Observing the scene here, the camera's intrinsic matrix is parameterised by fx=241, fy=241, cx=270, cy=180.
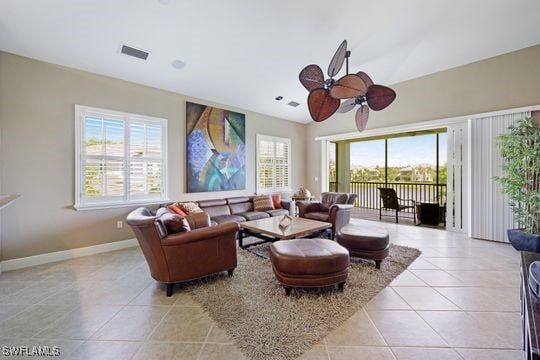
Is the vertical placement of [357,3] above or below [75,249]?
above

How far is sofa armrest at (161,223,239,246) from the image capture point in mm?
2518

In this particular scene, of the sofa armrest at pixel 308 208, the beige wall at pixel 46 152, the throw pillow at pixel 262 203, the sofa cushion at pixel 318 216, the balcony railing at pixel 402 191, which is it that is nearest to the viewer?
the beige wall at pixel 46 152

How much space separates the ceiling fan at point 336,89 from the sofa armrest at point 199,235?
1.86 m

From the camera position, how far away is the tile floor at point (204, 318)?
1.77 meters

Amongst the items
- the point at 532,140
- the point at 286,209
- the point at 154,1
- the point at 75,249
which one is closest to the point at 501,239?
the point at 532,140

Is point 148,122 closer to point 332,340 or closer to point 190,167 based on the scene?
point 190,167

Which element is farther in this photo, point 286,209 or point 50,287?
point 286,209

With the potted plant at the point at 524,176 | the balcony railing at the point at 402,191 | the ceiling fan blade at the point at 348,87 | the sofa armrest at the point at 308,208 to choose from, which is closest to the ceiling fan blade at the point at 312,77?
the ceiling fan blade at the point at 348,87

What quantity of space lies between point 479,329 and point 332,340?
1.25 metres

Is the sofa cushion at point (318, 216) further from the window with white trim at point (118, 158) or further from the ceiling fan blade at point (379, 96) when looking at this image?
the window with white trim at point (118, 158)

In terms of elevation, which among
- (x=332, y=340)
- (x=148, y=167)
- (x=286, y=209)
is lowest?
(x=332, y=340)

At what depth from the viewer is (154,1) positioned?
2832 millimetres

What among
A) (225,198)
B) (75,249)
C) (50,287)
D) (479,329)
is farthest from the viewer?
(225,198)

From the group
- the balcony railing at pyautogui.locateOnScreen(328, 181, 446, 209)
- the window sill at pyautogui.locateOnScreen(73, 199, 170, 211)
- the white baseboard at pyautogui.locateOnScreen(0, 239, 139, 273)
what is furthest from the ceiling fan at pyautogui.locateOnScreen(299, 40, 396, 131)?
the balcony railing at pyautogui.locateOnScreen(328, 181, 446, 209)
